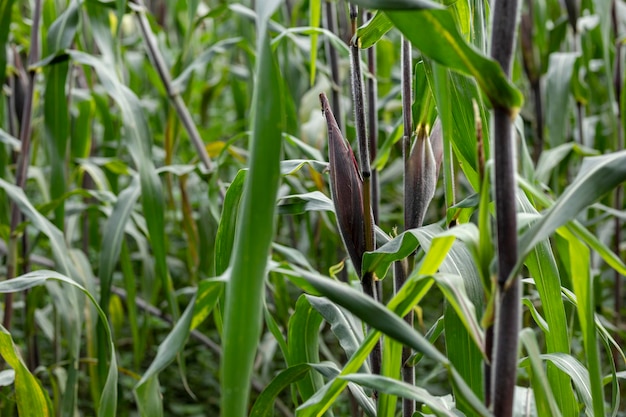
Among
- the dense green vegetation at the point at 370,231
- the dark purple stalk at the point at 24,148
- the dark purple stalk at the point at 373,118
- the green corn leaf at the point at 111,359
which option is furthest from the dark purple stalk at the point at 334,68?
the green corn leaf at the point at 111,359

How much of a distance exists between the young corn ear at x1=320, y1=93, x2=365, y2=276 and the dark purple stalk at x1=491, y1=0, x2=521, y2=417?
6.5 inches

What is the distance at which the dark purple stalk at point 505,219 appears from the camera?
1.32ft

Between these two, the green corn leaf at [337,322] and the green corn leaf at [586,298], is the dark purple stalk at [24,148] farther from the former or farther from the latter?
the green corn leaf at [586,298]

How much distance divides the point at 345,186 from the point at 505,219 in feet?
0.56

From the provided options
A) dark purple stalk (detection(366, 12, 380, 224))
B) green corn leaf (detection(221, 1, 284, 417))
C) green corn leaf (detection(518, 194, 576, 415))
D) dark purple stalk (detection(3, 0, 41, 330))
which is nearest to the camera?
green corn leaf (detection(221, 1, 284, 417))

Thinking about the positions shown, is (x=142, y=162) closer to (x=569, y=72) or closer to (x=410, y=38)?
(x=410, y=38)

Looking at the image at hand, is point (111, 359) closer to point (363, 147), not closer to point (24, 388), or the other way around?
point (24, 388)

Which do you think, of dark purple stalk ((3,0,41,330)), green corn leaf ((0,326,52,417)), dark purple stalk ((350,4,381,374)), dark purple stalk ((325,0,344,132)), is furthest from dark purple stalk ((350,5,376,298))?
dark purple stalk ((3,0,41,330))

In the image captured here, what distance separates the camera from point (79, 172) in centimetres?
123

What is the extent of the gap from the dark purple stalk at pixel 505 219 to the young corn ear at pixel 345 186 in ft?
0.54

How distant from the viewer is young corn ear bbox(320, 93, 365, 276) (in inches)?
22.0

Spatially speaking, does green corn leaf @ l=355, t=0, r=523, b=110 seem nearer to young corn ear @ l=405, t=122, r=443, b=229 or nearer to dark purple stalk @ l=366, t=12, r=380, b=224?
young corn ear @ l=405, t=122, r=443, b=229

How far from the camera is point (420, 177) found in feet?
1.89

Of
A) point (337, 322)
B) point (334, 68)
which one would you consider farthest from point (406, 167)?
point (334, 68)
